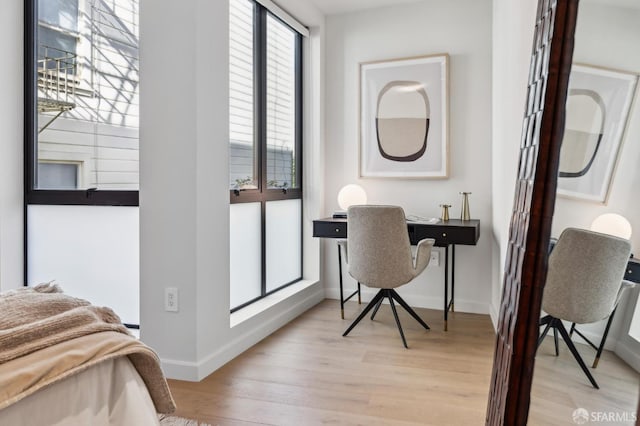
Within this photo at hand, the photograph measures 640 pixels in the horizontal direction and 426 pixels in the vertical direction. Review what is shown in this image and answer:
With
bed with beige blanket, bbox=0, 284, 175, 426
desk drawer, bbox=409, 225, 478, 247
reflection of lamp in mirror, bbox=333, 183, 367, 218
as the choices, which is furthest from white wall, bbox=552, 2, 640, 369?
reflection of lamp in mirror, bbox=333, 183, 367, 218

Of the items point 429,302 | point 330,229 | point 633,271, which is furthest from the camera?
point 429,302

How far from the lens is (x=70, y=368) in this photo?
3.50 feet

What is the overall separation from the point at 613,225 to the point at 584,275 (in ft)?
0.50

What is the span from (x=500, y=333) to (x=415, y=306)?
8.59 ft

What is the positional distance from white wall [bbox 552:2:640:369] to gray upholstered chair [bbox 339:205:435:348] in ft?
6.29

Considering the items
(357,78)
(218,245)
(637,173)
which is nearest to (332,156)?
(357,78)

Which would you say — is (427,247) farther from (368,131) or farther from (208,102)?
(208,102)

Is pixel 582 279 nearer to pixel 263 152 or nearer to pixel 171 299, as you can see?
pixel 171 299

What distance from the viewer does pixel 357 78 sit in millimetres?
4082

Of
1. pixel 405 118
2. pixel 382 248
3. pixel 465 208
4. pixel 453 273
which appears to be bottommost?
pixel 453 273

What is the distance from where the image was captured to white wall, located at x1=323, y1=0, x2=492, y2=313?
12.3ft

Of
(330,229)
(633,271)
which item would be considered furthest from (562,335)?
(330,229)

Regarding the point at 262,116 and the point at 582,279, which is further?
the point at 262,116

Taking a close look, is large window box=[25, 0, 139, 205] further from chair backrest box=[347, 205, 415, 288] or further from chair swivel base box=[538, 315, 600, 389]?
chair swivel base box=[538, 315, 600, 389]
